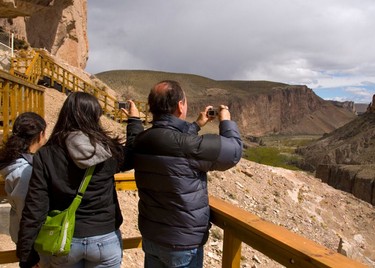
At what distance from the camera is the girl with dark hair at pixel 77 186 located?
6.97 ft

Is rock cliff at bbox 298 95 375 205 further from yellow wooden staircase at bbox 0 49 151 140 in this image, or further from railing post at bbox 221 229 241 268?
railing post at bbox 221 229 241 268

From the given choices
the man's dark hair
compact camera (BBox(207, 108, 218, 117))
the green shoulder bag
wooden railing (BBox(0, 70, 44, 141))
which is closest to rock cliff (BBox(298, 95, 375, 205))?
wooden railing (BBox(0, 70, 44, 141))

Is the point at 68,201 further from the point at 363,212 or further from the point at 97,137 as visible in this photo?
the point at 363,212

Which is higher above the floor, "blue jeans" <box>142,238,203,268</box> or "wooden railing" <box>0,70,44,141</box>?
"wooden railing" <box>0,70,44,141</box>

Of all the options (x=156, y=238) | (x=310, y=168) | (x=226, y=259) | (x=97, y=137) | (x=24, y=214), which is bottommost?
(x=310, y=168)

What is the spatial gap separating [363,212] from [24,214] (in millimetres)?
15328

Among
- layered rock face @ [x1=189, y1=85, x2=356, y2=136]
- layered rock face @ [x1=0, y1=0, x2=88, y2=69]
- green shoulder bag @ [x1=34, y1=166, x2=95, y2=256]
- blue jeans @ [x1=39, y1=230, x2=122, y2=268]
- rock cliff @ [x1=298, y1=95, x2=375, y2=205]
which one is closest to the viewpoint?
green shoulder bag @ [x1=34, y1=166, x2=95, y2=256]

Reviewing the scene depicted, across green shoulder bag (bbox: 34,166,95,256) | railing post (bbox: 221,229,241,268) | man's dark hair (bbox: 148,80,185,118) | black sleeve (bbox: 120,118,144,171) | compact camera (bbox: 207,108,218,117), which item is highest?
man's dark hair (bbox: 148,80,185,118)

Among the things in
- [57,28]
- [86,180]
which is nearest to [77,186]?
[86,180]

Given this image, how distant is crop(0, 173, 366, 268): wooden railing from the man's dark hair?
0.75m

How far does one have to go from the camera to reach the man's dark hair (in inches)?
90.8

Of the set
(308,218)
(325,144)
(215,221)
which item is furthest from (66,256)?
(325,144)

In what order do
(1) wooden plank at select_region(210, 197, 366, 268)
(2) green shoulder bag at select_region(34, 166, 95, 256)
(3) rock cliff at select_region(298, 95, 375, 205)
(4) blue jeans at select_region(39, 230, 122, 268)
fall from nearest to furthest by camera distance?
1. (1) wooden plank at select_region(210, 197, 366, 268)
2. (2) green shoulder bag at select_region(34, 166, 95, 256)
3. (4) blue jeans at select_region(39, 230, 122, 268)
4. (3) rock cliff at select_region(298, 95, 375, 205)

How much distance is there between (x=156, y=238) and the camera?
228 cm
